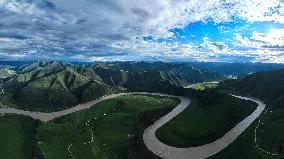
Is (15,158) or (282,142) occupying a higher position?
(282,142)

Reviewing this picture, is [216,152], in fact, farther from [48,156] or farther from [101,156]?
[48,156]

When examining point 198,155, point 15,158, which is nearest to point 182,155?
point 198,155

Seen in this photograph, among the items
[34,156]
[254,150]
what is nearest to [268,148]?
[254,150]

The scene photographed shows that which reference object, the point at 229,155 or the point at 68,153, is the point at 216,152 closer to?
the point at 229,155

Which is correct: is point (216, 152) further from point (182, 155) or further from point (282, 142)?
point (282, 142)

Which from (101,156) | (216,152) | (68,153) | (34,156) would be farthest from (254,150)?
(34,156)

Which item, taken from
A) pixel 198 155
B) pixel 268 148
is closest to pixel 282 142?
pixel 268 148

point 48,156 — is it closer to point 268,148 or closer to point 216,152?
point 216,152
